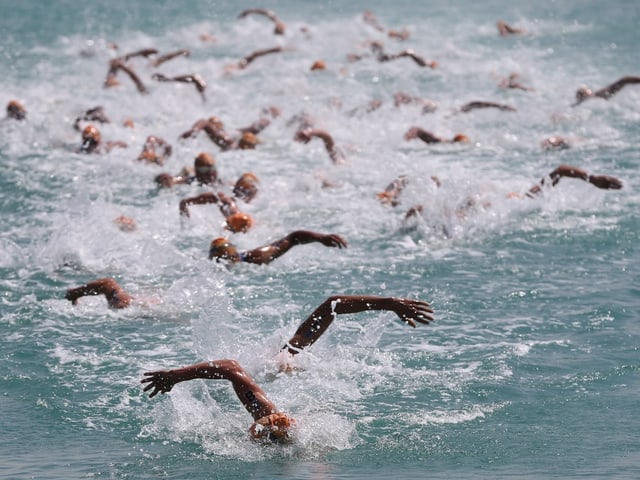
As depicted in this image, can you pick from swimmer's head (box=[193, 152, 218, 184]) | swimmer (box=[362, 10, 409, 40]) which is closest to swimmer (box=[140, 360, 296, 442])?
swimmer's head (box=[193, 152, 218, 184])

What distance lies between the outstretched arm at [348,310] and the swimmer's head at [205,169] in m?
7.09

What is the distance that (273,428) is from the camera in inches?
309

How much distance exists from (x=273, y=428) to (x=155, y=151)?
36.5 ft

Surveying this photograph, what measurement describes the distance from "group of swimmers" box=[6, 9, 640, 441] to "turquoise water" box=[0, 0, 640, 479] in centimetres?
21

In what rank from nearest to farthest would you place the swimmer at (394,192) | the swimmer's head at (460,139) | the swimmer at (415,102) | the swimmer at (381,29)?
the swimmer at (394,192) < the swimmer's head at (460,139) < the swimmer at (415,102) < the swimmer at (381,29)

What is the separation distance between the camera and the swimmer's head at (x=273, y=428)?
7855 millimetres

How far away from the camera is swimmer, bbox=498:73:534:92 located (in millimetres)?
23688

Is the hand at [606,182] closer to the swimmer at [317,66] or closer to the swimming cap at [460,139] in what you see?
the swimming cap at [460,139]

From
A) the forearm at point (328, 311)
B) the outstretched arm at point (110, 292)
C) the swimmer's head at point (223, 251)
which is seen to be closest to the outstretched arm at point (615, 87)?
the swimmer's head at point (223, 251)

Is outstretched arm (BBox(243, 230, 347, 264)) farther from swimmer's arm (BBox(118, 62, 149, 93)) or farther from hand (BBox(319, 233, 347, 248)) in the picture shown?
swimmer's arm (BBox(118, 62, 149, 93))

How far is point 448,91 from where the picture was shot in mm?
24312

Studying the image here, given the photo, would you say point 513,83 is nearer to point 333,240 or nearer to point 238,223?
point 238,223

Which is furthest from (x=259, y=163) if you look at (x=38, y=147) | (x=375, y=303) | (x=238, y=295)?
(x=375, y=303)

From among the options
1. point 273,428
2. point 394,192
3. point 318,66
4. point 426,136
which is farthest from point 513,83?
point 273,428
